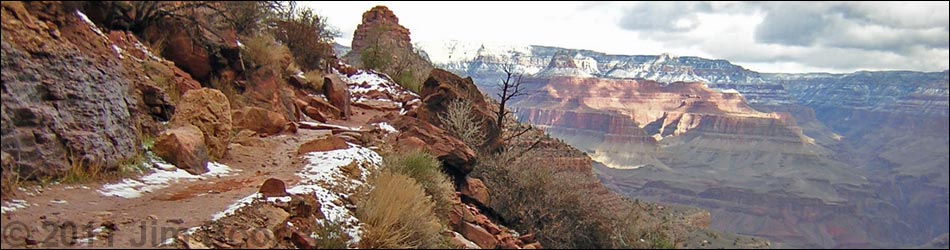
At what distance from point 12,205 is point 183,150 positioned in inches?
88.0

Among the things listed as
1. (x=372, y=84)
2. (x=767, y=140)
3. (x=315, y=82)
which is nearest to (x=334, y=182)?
(x=315, y=82)

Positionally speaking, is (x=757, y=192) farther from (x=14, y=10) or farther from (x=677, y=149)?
(x=14, y=10)

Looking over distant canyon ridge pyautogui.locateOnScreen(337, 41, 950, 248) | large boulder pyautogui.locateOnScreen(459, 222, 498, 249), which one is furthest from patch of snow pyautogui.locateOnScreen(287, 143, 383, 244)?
distant canyon ridge pyautogui.locateOnScreen(337, 41, 950, 248)

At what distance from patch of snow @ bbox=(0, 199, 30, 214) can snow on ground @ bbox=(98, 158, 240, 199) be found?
73 centimetres

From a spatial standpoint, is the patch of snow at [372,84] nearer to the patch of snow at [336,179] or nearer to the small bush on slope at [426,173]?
the patch of snow at [336,179]

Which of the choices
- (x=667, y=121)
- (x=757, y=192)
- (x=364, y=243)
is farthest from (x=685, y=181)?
(x=364, y=243)

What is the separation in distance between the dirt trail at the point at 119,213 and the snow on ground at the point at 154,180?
2.9 inches

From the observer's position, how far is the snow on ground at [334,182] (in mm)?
4987

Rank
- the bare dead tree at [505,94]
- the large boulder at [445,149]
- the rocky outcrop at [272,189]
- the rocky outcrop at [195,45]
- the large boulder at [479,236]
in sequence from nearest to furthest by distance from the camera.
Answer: the rocky outcrop at [272,189] < the large boulder at [479,236] < the rocky outcrop at [195,45] < the large boulder at [445,149] < the bare dead tree at [505,94]

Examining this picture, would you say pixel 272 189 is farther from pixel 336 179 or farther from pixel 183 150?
pixel 183 150

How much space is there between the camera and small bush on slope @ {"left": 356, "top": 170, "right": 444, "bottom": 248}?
16.2ft

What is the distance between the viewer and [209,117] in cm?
709

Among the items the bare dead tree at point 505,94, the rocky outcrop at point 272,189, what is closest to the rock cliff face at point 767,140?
the bare dead tree at point 505,94

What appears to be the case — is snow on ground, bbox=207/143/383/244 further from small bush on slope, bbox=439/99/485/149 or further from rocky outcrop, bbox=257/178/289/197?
small bush on slope, bbox=439/99/485/149
